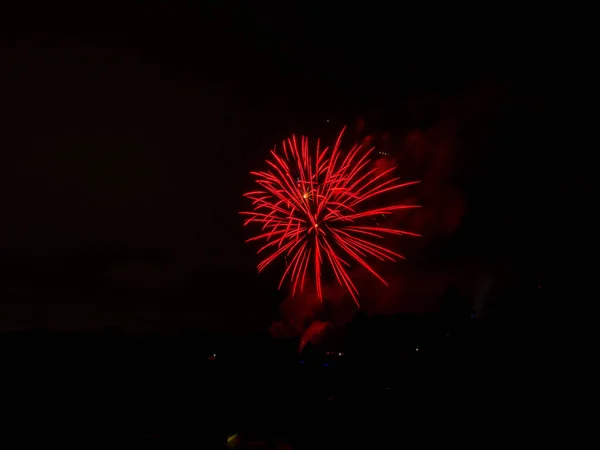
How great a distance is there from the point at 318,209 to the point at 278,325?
677cm

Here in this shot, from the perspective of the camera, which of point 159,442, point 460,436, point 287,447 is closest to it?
point 460,436

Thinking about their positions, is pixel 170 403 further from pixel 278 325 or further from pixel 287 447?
pixel 278 325

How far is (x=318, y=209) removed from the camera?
13250mm

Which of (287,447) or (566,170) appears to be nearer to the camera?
(287,447)

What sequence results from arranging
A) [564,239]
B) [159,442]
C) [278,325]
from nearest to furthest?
1. [159,442]
2. [564,239]
3. [278,325]

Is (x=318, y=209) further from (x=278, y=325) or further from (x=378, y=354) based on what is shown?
(x=278, y=325)

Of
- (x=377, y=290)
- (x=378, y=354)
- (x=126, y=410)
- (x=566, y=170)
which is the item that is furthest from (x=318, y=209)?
(x=566, y=170)

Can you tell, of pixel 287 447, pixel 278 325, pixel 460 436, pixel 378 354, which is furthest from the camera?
pixel 278 325

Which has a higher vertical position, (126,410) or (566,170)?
(566,170)

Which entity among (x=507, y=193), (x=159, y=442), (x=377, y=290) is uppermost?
(x=507, y=193)

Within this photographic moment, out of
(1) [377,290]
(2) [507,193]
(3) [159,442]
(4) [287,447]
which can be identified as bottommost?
(4) [287,447]

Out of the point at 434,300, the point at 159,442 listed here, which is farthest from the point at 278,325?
the point at 159,442

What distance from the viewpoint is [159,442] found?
8094 millimetres

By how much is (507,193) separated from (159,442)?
12.9m
